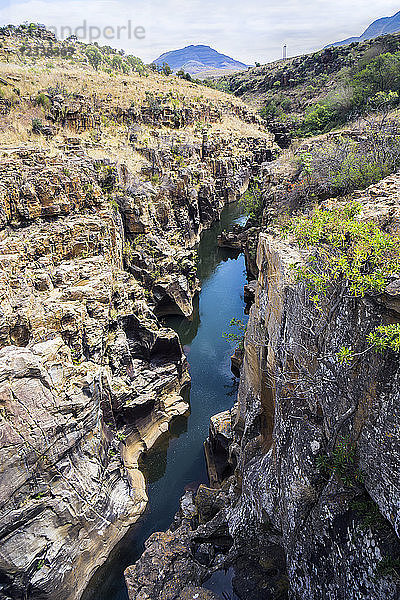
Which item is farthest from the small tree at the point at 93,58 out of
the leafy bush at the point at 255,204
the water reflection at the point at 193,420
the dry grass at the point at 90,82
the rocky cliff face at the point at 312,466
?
the rocky cliff face at the point at 312,466

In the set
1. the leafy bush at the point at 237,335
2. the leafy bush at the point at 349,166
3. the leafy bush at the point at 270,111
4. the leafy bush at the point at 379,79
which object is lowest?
the leafy bush at the point at 237,335

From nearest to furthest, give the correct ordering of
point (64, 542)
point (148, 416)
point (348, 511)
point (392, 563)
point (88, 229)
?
point (392, 563), point (348, 511), point (64, 542), point (148, 416), point (88, 229)

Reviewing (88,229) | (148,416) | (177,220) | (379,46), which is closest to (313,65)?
(379,46)

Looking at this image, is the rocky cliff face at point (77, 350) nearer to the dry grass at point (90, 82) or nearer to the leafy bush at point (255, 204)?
the dry grass at point (90, 82)

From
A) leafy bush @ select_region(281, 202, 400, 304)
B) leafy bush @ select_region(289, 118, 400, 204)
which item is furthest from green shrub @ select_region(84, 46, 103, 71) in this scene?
leafy bush @ select_region(281, 202, 400, 304)

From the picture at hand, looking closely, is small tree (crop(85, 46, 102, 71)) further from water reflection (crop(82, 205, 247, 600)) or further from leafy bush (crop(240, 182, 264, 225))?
water reflection (crop(82, 205, 247, 600))

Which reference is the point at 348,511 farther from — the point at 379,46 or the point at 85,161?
the point at 379,46
